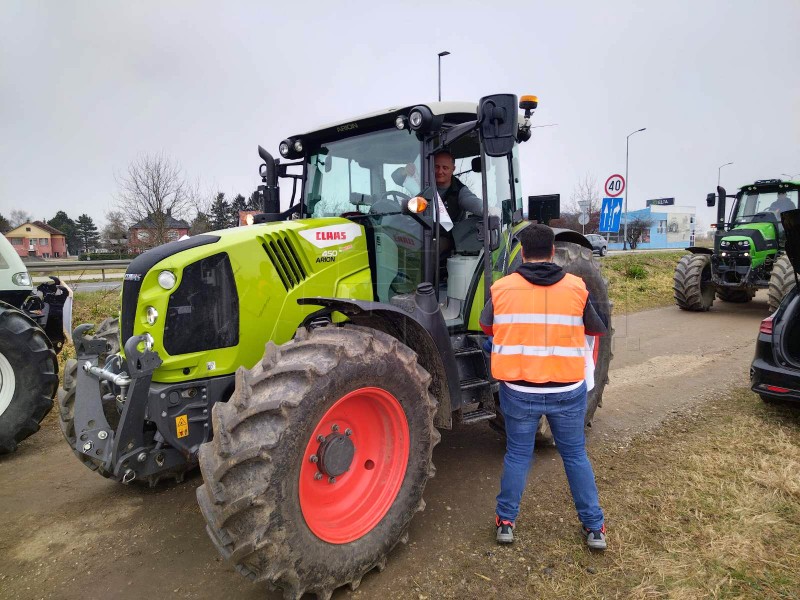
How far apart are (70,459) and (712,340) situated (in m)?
9.12

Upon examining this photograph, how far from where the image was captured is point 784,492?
3.56m

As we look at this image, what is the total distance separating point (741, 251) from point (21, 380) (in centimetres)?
1238

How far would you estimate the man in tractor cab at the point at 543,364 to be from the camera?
3.07m

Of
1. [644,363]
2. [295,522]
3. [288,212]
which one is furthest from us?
[644,363]

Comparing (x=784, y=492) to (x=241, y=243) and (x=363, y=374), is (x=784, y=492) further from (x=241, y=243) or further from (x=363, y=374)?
(x=241, y=243)

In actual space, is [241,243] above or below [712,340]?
above

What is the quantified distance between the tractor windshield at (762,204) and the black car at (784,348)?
8.00m

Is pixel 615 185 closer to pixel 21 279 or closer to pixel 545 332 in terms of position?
pixel 545 332

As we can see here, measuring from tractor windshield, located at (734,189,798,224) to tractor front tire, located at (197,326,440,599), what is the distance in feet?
39.3

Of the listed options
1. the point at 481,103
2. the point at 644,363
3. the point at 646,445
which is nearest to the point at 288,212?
the point at 481,103

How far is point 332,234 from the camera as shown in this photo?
363 centimetres

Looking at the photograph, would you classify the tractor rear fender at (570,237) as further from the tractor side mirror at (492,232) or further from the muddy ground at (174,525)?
the muddy ground at (174,525)

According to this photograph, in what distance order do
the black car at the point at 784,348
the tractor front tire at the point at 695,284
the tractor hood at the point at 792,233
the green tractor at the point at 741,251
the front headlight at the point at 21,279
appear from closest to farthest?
the tractor hood at the point at 792,233 < the black car at the point at 784,348 < the front headlight at the point at 21,279 < the green tractor at the point at 741,251 < the tractor front tire at the point at 695,284

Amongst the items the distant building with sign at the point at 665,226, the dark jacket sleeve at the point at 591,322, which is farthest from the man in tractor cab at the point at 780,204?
the distant building with sign at the point at 665,226
